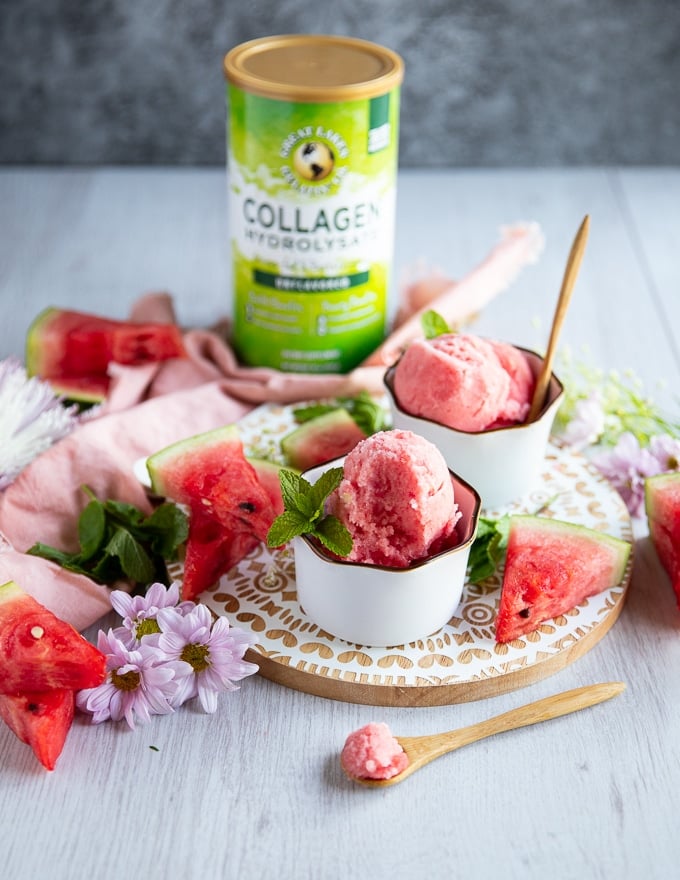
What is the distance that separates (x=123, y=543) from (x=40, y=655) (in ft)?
0.90

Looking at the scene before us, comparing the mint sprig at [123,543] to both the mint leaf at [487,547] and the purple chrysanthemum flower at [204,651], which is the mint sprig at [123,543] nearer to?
the purple chrysanthemum flower at [204,651]

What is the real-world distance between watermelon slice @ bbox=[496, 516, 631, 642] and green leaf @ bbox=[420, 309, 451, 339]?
360mm

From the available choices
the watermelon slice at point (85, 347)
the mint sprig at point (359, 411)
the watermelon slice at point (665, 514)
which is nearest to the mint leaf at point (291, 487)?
the mint sprig at point (359, 411)

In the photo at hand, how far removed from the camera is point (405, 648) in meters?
1.44

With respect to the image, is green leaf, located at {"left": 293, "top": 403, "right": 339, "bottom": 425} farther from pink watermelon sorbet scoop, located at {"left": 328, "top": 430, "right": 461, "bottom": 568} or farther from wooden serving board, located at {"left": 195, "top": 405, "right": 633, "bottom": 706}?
pink watermelon sorbet scoop, located at {"left": 328, "top": 430, "right": 461, "bottom": 568}

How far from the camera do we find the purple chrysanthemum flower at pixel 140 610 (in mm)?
1440

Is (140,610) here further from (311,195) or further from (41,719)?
(311,195)

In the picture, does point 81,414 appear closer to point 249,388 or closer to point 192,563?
point 249,388

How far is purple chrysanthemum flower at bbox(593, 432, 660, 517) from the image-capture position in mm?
1751

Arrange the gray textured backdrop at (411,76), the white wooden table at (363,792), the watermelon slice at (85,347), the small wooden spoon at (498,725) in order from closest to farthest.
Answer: the white wooden table at (363,792) < the small wooden spoon at (498,725) < the watermelon slice at (85,347) < the gray textured backdrop at (411,76)

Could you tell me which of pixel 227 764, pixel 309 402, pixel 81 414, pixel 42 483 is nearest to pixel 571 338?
pixel 309 402

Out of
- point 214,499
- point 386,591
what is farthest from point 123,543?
point 386,591

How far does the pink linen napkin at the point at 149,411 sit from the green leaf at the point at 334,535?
340 millimetres

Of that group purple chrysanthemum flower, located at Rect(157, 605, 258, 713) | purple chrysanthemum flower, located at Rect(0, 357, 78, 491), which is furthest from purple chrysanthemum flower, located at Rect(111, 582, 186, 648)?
purple chrysanthemum flower, located at Rect(0, 357, 78, 491)
